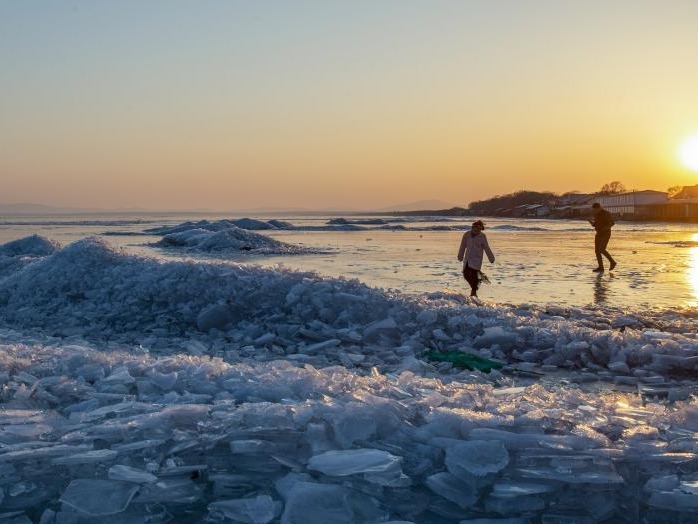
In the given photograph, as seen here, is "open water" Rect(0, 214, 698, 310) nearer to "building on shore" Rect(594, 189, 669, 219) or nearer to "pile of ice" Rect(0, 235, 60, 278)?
"pile of ice" Rect(0, 235, 60, 278)

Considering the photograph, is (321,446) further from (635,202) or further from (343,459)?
(635,202)

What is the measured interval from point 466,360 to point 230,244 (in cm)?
2318

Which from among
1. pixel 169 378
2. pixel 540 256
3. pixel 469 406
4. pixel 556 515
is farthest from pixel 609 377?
pixel 540 256

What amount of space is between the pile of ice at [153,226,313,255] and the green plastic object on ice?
755 inches

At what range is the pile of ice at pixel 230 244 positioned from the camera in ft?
91.1

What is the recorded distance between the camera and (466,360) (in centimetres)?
748

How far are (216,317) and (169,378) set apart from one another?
5088 millimetres

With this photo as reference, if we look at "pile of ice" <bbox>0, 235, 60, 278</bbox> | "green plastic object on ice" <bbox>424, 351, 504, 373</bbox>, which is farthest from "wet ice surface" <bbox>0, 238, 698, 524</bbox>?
"pile of ice" <bbox>0, 235, 60, 278</bbox>

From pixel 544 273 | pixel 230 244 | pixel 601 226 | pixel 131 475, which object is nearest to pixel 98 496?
pixel 131 475

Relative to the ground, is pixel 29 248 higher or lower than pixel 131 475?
higher

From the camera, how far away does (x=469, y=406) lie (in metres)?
4.00

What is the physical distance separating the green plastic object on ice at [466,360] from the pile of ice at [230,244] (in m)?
19.2

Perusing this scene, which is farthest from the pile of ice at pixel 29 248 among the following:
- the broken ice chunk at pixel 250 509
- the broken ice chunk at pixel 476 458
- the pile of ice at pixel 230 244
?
the broken ice chunk at pixel 476 458

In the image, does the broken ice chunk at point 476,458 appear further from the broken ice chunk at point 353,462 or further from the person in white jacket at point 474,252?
the person in white jacket at point 474,252
